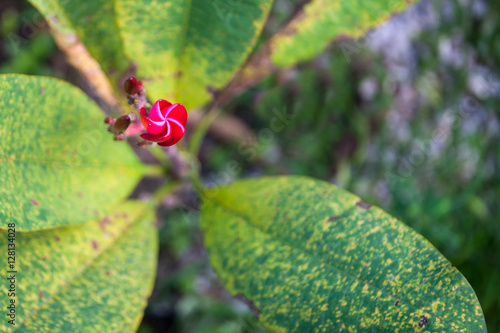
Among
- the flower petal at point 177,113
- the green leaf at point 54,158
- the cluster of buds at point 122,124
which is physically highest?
the flower petal at point 177,113

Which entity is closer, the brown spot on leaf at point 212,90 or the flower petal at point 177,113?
the flower petal at point 177,113

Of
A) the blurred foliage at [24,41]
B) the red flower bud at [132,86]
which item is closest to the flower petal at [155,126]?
the red flower bud at [132,86]

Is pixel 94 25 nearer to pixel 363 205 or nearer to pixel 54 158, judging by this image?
pixel 54 158

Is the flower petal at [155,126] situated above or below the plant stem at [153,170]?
above

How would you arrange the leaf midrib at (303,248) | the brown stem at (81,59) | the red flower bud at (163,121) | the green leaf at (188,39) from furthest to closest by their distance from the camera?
the brown stem at (81,59)
the green leaf at (188,39)
the leaf midrib at (303,248)
the red flower bud at (163,121)

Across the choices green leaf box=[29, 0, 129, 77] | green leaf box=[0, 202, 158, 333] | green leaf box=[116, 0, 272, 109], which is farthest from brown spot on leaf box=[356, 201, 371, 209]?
green leaf box=[29, 0, 129, 77]

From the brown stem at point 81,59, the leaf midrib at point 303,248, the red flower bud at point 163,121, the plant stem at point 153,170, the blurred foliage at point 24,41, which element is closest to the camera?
the red flower bud at point 163,121

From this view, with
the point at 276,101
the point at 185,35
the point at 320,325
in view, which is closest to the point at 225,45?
the point at 185,35

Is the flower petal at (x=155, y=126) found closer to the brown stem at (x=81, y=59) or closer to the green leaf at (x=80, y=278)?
the green leaf at (x=80, y=278)

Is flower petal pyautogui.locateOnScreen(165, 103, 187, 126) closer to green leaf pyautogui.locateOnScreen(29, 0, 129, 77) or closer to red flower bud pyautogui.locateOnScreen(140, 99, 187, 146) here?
red flower bud pyautogui.locateOnScreen(140, 99, 187, 146)
